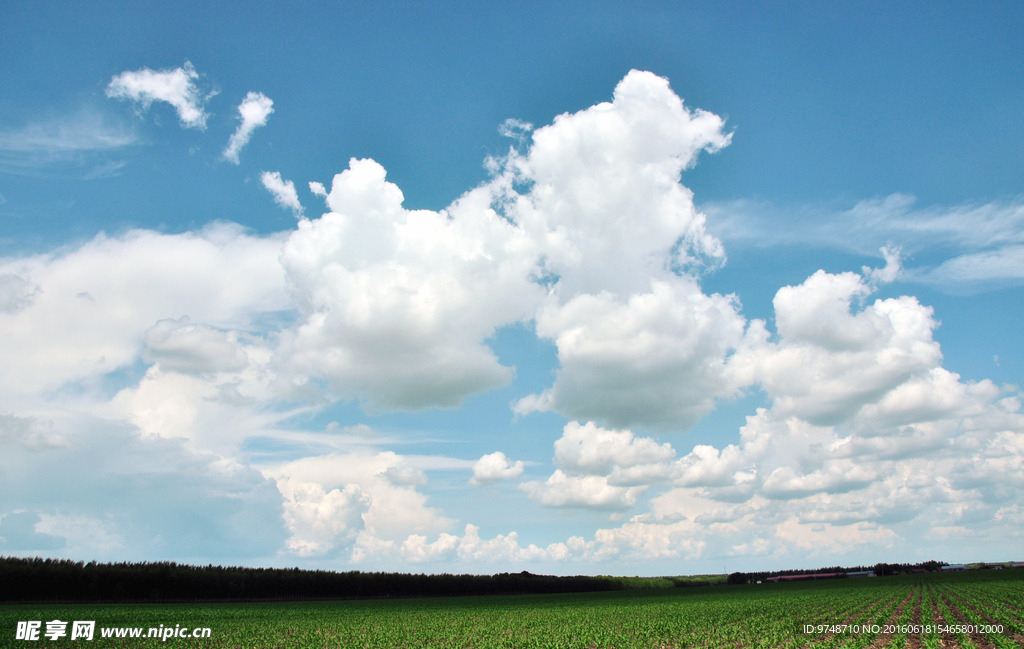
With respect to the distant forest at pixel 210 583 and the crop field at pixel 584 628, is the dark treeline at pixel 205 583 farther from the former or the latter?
the crop field at pixel 584 628

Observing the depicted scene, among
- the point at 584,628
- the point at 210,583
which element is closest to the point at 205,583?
the point at 210,583

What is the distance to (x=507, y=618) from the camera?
57281mm

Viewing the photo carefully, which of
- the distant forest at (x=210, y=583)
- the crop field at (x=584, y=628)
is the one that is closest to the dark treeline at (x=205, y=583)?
the distant forest at (x=210, y=583)

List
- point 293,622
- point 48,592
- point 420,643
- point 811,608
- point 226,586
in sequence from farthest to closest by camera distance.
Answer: point 226,586, point 48,592, point 811,608, point 293,622, point 420,643

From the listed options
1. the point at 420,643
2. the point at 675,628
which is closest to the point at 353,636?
the point at 420,643

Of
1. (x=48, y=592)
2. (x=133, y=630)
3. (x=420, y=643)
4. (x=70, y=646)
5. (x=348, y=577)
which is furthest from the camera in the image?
(x=348, y=577)

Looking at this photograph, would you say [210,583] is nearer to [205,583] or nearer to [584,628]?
[205,583]

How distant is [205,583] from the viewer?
94.6 m

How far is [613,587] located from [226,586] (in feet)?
389

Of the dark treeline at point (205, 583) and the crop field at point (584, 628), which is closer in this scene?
the crop field at point (584, 628)

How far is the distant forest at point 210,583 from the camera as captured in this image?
7559 centimetres

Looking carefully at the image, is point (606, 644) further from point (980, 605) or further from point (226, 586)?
point (226, 586)

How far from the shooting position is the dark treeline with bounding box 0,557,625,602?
75.5 metres

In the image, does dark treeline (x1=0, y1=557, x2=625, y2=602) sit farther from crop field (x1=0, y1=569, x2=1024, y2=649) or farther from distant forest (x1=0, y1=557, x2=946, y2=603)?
crop field (x1=0, y1=569, x2=1024, y2=649)
